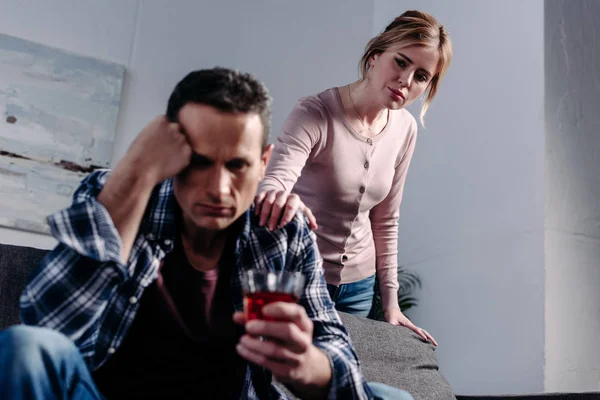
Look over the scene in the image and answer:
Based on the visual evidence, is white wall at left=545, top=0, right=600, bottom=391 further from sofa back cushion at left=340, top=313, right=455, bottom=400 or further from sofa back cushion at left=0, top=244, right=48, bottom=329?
sofa back cushion at left=0, top=244, right=48, bottom=329

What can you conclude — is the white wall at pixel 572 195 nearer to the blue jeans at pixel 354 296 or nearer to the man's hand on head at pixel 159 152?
the blue jeans at pixel 354 296

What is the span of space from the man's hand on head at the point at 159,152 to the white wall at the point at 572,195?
224 cm

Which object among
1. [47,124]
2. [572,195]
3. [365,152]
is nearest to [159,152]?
[365,152]

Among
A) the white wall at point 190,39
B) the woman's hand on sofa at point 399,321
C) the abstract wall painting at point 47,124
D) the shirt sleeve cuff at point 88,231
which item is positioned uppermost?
the white wall at point 190,39

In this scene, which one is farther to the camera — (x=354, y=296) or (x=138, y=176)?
(x=354, y=296)

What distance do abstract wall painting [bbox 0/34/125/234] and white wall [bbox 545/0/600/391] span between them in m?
2.37

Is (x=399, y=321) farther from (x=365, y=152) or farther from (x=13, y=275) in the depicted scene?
(x=13, y=275)

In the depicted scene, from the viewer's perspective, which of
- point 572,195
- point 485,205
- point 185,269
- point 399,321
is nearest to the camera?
point 185,269

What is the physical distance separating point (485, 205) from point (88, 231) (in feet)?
8.52

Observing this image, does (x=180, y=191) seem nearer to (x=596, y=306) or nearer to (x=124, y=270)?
(x=124, y=270)

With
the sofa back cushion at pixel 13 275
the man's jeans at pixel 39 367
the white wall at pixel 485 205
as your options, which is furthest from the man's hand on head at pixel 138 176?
the white wall at pixel 485 205

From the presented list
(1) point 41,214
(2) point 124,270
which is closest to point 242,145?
(2) point 124,270

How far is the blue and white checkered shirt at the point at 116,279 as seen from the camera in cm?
110

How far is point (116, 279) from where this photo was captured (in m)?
1.15
